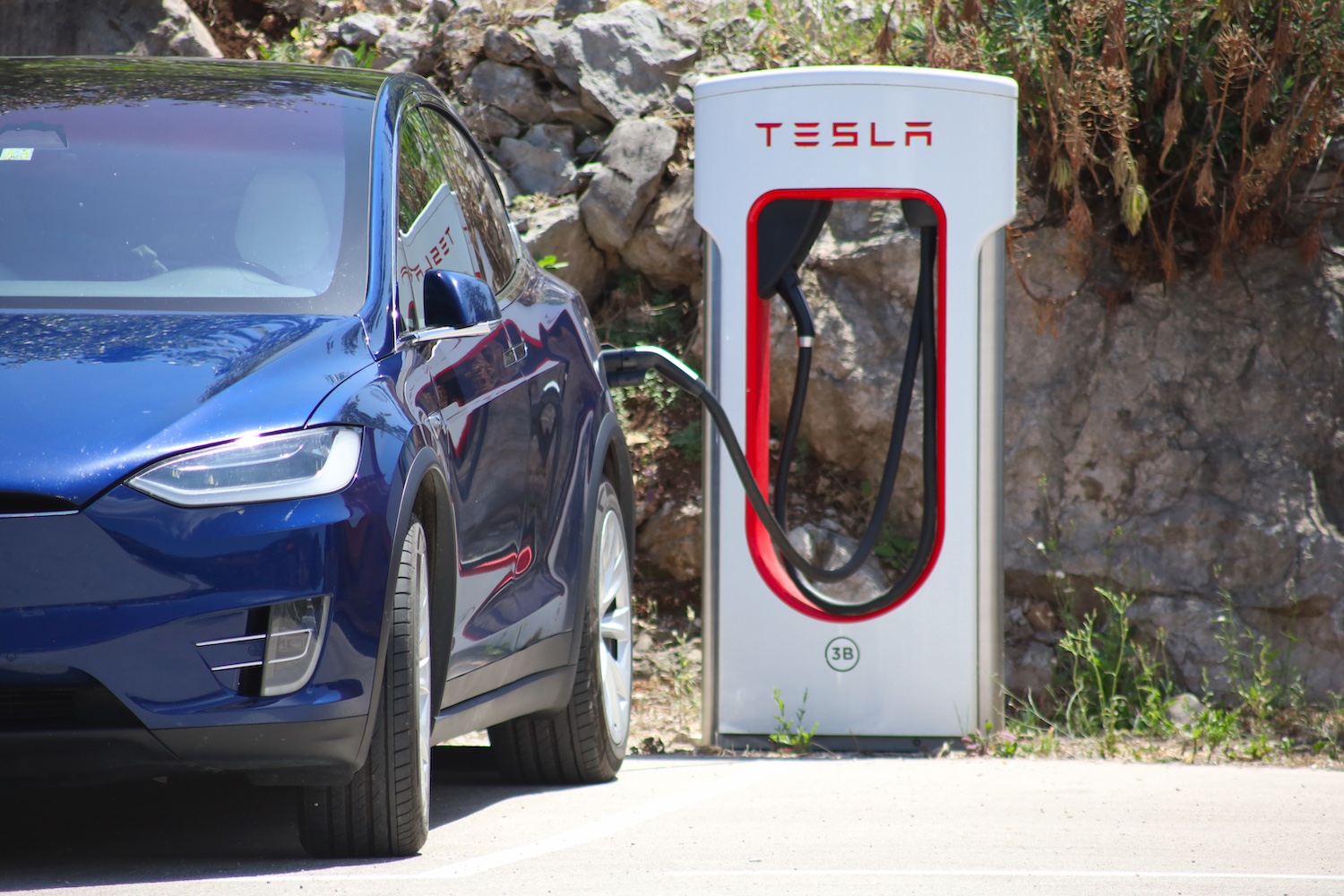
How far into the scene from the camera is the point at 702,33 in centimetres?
800

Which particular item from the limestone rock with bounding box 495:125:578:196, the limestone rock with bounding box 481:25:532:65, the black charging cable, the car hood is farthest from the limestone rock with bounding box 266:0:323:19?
the car hood

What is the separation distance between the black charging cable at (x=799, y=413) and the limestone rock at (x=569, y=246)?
2.56m

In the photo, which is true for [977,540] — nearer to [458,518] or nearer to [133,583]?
[458,518]

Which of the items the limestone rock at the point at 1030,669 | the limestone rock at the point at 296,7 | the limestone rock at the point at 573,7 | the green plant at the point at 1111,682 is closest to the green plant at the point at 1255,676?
the green plant at the point at 1111,682

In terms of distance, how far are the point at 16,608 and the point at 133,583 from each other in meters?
0.18

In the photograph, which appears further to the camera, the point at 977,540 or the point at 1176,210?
the point at 1176,210

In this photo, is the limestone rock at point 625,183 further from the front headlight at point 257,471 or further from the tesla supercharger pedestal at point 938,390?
the front headlight at point 257,471

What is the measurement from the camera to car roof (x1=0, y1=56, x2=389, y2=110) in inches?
135

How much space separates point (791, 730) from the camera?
4.81 metres

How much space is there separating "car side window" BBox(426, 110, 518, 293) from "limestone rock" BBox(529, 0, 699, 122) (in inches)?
→ 141

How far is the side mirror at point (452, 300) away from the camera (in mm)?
2988

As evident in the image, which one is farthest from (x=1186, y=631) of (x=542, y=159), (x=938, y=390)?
(x=542, y=159)

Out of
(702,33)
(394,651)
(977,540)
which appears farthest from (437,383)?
(702,33)

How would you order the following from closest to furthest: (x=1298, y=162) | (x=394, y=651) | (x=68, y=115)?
(x=394, y=651), (x=68, y=115), (x=1298, y=162)
